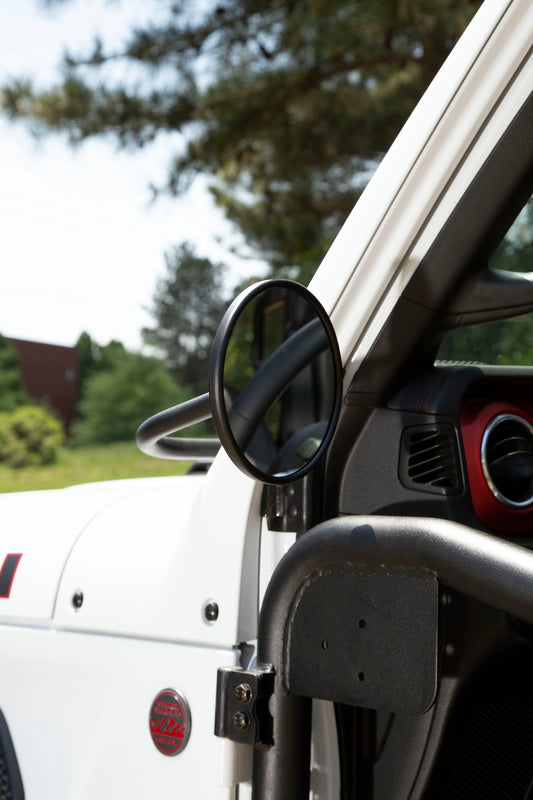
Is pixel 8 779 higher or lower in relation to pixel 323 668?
lower

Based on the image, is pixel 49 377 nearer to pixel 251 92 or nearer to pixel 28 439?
pixel 28 439

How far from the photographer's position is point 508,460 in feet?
4.46

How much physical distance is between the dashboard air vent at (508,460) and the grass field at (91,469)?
11.1 metres

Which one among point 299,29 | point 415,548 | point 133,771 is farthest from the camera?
point 299,29

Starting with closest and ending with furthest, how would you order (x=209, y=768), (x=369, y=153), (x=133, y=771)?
(x=209, y=768) < (x=133, y=771) < (x=369, y=153)

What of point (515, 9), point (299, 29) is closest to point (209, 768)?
point (515, 9)

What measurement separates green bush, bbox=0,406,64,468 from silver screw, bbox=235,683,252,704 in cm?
1627

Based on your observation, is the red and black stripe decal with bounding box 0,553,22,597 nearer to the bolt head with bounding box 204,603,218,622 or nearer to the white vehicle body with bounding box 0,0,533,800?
the white vehicle body with bounding box 0,0,533,800

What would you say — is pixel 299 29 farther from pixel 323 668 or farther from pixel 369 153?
pixel 323 668

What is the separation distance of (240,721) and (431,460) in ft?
1.48

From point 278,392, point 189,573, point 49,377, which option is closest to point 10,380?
point 49,377

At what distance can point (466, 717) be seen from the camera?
1353 mm

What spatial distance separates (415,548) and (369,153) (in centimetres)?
1184

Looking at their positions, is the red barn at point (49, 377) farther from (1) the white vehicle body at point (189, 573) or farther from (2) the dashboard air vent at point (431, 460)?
(2) the dashboard air vent at point (431, 460)
